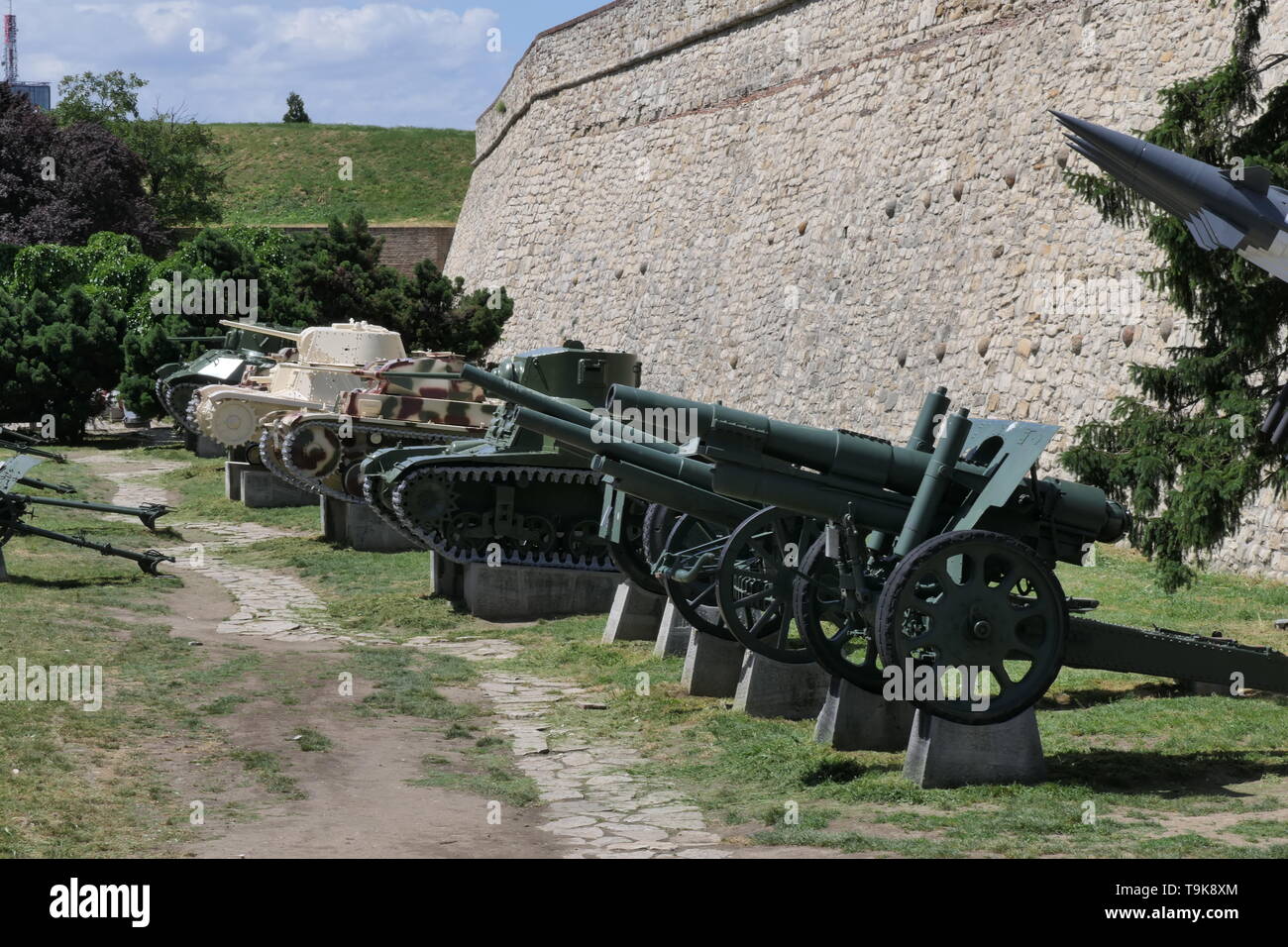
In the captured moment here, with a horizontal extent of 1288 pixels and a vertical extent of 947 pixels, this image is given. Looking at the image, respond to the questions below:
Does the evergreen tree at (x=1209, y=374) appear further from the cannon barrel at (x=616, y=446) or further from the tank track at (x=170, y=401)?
the tank track at (x=170, y=401)

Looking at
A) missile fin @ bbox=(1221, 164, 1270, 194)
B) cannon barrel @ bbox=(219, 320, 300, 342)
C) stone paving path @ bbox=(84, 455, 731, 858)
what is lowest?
stone paving path @ bbox=(84, 455, 731, 858)

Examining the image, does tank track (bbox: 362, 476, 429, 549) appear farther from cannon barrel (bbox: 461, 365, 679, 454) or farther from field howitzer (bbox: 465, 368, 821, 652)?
cannon barrel (bbox: 461, 365, 679, 454)

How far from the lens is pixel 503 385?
981 cm

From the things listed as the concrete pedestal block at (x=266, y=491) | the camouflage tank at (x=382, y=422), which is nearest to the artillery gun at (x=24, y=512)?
the camouflage tank at (x=382, y=422)

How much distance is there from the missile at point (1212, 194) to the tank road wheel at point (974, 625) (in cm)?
304

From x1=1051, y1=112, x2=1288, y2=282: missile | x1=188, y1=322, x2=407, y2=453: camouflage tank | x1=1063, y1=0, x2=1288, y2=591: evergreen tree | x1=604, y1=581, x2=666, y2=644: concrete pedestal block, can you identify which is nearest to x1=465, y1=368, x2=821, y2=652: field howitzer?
x1=604, y1=581, x2=666, y2=644: concrete pedestal block

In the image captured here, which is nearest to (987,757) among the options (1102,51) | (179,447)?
(1102,51)

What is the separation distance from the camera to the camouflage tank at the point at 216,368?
82.4ft

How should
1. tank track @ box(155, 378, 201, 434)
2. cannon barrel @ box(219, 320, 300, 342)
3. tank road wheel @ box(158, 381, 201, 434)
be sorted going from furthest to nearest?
tank road wheel @ box(158, 381, 201, 434) → tank track @ box(155, 378, 201, 434) → cannon barrel @ box(219, 320, 300, 342)

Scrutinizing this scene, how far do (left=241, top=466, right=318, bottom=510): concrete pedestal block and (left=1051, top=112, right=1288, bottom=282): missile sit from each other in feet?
48.3

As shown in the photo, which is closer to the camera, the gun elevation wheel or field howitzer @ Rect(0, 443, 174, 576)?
the gun elevation wheel

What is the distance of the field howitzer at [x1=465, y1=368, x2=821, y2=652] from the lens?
9758 millimetres
